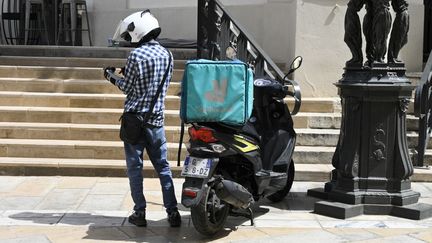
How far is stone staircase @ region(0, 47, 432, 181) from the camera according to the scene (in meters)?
7.81

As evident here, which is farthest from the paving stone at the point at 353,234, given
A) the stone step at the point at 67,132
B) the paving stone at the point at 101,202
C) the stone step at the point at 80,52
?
the stone step at the point at 80,52

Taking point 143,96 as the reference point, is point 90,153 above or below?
below

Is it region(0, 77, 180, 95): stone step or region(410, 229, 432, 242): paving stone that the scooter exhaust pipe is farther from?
region(0, 77, 180, 95): stone step

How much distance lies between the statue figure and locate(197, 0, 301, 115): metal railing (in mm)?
2338

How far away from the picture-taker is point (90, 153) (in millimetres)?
8062

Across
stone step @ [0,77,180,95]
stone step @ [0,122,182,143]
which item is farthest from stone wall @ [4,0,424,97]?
stone step @ [0,122,182,143]

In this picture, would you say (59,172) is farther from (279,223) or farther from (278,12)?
(278,12)

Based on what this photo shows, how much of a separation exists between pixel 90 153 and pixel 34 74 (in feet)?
8.20

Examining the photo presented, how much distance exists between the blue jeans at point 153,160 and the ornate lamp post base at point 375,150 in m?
1.62

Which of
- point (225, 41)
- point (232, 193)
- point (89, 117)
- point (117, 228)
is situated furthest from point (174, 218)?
point (225, 41)

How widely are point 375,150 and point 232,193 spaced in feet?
5.56

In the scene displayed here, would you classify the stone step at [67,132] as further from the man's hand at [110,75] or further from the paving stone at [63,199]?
the man's hand at [110,75]

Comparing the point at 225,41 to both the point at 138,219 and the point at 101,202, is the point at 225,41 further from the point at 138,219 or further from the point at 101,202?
the point at 138,219

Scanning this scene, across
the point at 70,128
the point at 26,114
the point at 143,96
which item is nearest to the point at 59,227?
the point at 143,96
